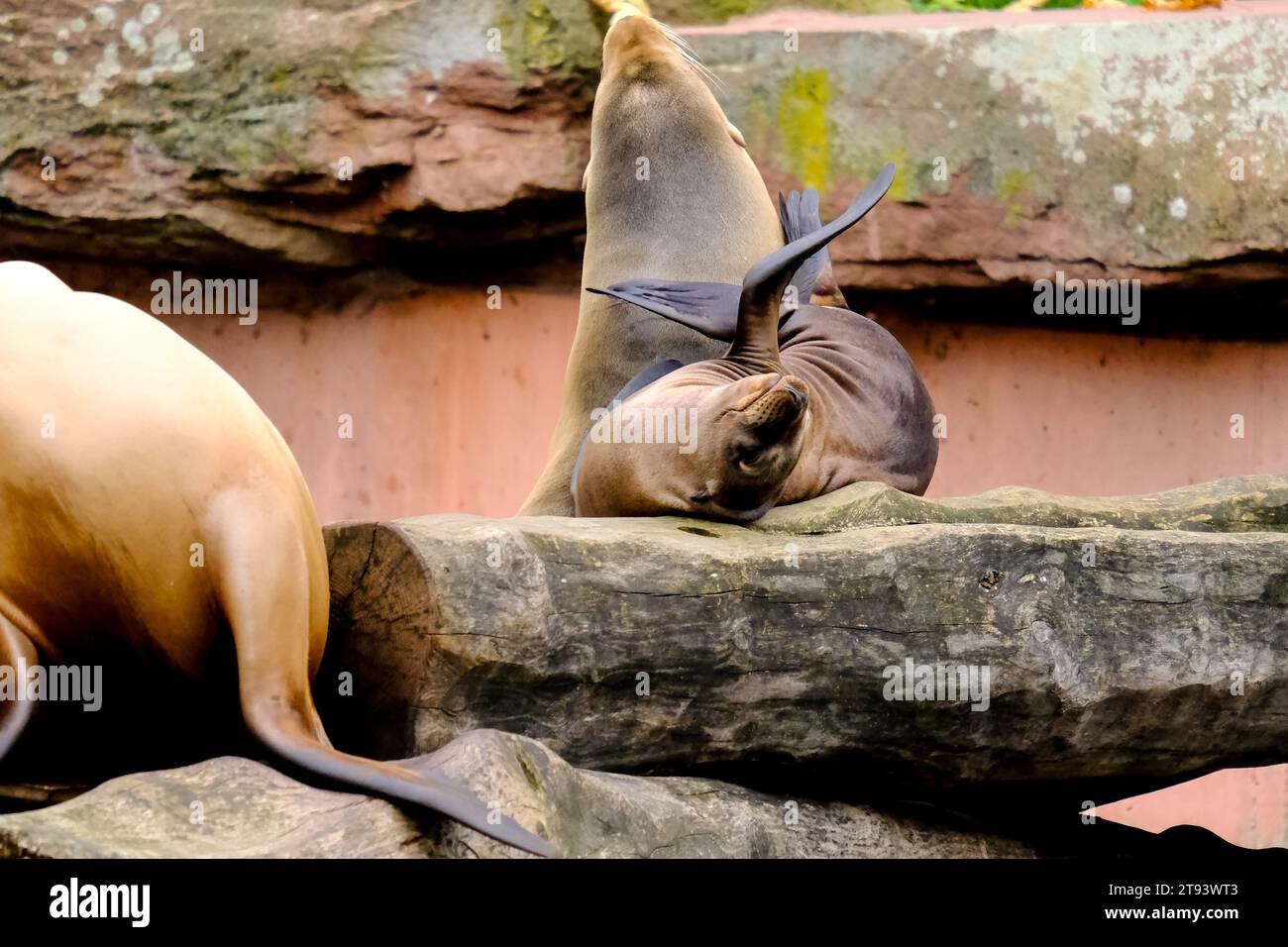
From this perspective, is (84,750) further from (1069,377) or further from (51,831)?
(1069,377)

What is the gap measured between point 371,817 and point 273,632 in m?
0.42

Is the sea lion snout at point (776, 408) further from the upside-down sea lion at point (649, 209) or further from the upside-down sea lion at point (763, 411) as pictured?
the upside-down sea lion at point (649, 209)

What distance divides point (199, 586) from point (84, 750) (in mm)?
383

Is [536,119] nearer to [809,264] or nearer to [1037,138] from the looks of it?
[1037,138]

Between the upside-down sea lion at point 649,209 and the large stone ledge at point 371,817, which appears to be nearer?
the large stone ledge at point 371,817

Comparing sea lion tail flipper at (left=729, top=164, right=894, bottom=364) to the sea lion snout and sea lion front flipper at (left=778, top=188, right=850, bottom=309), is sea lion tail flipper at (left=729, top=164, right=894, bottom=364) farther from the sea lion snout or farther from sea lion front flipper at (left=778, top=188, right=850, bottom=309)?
sea lion front flipper at (left=778, top=188, right=850, bottom=309)

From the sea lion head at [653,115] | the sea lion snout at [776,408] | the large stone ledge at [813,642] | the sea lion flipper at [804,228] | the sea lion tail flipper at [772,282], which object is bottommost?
the large stone ledge at [813,642]

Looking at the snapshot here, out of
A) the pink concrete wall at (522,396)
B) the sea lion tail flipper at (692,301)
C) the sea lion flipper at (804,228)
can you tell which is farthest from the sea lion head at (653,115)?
the pink concrete wall at (522,396)

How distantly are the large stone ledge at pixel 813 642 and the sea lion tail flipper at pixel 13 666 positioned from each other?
623mm

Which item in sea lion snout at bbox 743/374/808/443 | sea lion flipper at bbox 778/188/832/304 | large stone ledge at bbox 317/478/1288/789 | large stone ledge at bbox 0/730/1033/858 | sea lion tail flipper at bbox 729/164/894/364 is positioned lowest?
large stone ledge at bbox 0/730/1033/858

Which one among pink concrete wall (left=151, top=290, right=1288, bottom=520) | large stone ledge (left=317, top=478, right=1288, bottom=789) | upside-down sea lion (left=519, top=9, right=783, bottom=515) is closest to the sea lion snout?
large stone ledge (left=317, top=478, right=1288, bottom=789)

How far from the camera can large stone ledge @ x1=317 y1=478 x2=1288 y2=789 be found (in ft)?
10.3

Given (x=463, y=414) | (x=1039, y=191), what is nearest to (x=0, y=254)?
(x=463, y=414)

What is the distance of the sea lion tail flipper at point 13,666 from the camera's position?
2.76 m
